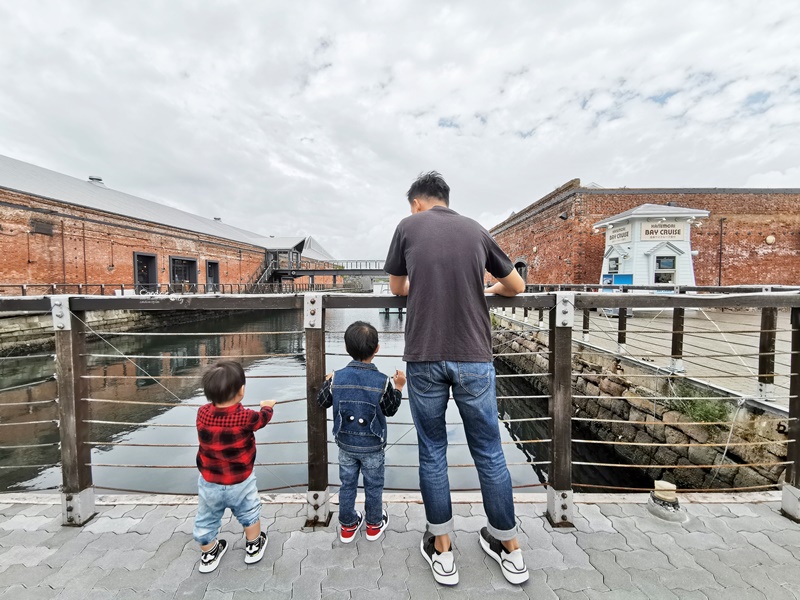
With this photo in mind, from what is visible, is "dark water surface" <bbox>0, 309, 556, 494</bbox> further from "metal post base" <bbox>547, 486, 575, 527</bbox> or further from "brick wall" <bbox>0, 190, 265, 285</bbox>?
"brick wall" <bbox>0, 190, 265, 285</bbox>

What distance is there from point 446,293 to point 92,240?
20535 millimetres

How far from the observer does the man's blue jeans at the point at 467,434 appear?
4.65 ft

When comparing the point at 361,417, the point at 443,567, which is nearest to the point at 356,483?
the point at 361,417

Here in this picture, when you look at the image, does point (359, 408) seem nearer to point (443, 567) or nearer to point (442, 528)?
point (442, 528)

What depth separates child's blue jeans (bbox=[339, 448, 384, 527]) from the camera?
5.27 ft

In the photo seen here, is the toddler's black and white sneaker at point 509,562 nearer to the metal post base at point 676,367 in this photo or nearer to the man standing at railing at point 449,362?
the man standing at railing at point 449,362

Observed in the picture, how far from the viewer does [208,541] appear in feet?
4.83

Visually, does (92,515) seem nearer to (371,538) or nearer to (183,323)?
(371,538)

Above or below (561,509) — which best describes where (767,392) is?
above

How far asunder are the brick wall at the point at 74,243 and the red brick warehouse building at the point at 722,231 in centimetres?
2032

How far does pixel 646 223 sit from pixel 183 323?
21321mm

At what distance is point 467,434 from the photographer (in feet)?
4.79

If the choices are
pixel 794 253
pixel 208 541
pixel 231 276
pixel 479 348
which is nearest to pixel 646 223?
pixel 794 253

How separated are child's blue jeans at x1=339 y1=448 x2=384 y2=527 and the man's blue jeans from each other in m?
0.25
